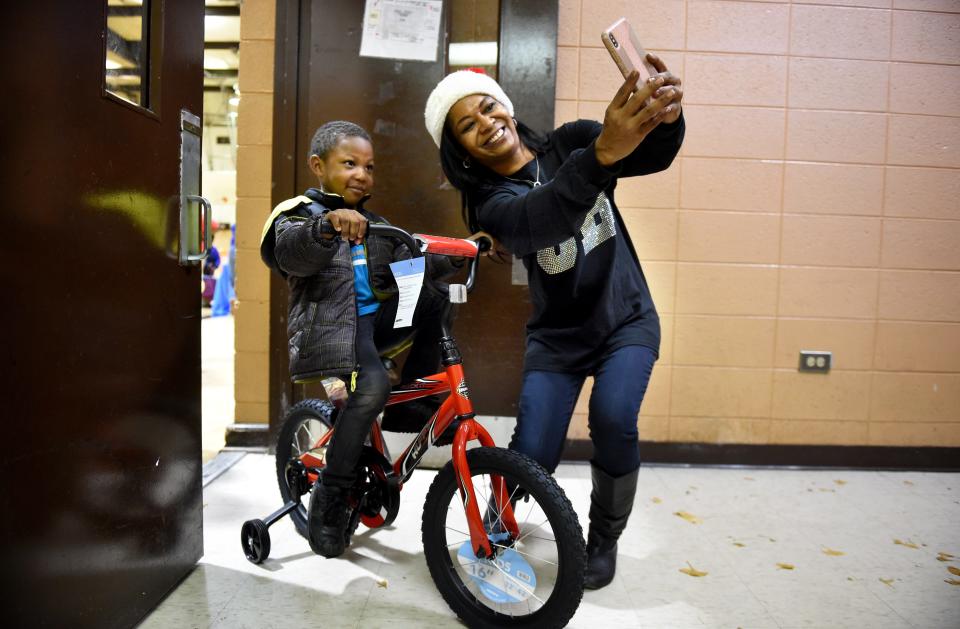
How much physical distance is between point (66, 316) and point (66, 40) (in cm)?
54

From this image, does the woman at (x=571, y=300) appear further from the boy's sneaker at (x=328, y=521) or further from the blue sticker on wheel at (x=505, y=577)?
the boy's sneaker at (x=328, y=521)

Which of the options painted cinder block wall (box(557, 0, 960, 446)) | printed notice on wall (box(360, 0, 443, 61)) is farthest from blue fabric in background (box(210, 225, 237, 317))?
painted cinder block wall (box(557, 0, 960, 446))

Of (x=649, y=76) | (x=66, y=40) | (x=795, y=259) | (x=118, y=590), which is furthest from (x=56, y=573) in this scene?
(x=795, y=259)

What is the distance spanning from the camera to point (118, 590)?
1521mm

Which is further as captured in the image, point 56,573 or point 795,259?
point 795,259

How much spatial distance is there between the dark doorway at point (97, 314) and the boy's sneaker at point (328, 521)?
1.24ft

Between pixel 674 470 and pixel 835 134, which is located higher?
pixel 835 134

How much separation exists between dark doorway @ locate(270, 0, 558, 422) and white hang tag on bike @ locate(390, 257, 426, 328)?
1428mm

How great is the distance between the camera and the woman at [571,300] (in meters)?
1.68

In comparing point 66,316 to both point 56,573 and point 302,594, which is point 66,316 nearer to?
point 56,573

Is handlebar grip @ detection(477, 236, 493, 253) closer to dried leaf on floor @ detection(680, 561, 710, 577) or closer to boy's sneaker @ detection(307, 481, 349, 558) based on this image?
boy's sneaker @ detection(307, 481, 349, 558)

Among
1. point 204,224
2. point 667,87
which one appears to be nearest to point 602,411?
point 667,87

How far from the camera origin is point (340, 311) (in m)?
1.73

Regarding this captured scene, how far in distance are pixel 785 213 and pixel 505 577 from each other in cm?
222
